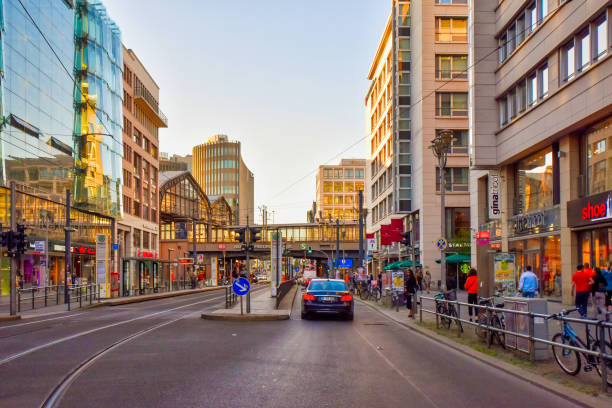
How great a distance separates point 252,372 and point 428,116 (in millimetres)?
48708

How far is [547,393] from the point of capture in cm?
886

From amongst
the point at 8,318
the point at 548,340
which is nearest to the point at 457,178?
the point at 8,318

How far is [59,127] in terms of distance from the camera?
4816cm

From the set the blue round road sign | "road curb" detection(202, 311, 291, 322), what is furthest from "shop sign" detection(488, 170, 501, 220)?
the blue round road sign

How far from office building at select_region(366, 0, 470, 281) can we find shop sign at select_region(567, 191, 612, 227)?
26.8 metres

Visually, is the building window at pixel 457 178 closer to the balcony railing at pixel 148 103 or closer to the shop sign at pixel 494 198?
the shop sign at pixel 494 198

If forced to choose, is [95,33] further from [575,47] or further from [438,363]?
[438,363]

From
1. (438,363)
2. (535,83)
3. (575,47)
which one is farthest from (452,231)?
(438,363)

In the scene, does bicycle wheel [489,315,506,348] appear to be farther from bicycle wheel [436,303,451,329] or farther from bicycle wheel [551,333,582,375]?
bicycle wheel [436,303,451,329]

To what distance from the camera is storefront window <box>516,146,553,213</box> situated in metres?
29.6

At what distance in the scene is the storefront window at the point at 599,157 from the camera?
79.8ft

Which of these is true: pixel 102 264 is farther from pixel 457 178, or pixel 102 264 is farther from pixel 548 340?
pixel 457 178

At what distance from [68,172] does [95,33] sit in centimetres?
1287

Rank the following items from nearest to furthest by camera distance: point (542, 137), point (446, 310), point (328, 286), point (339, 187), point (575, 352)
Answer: point (575, 352) → point (446, 310) → point (328, 286) → point (542, 137) → point (339, 187)
